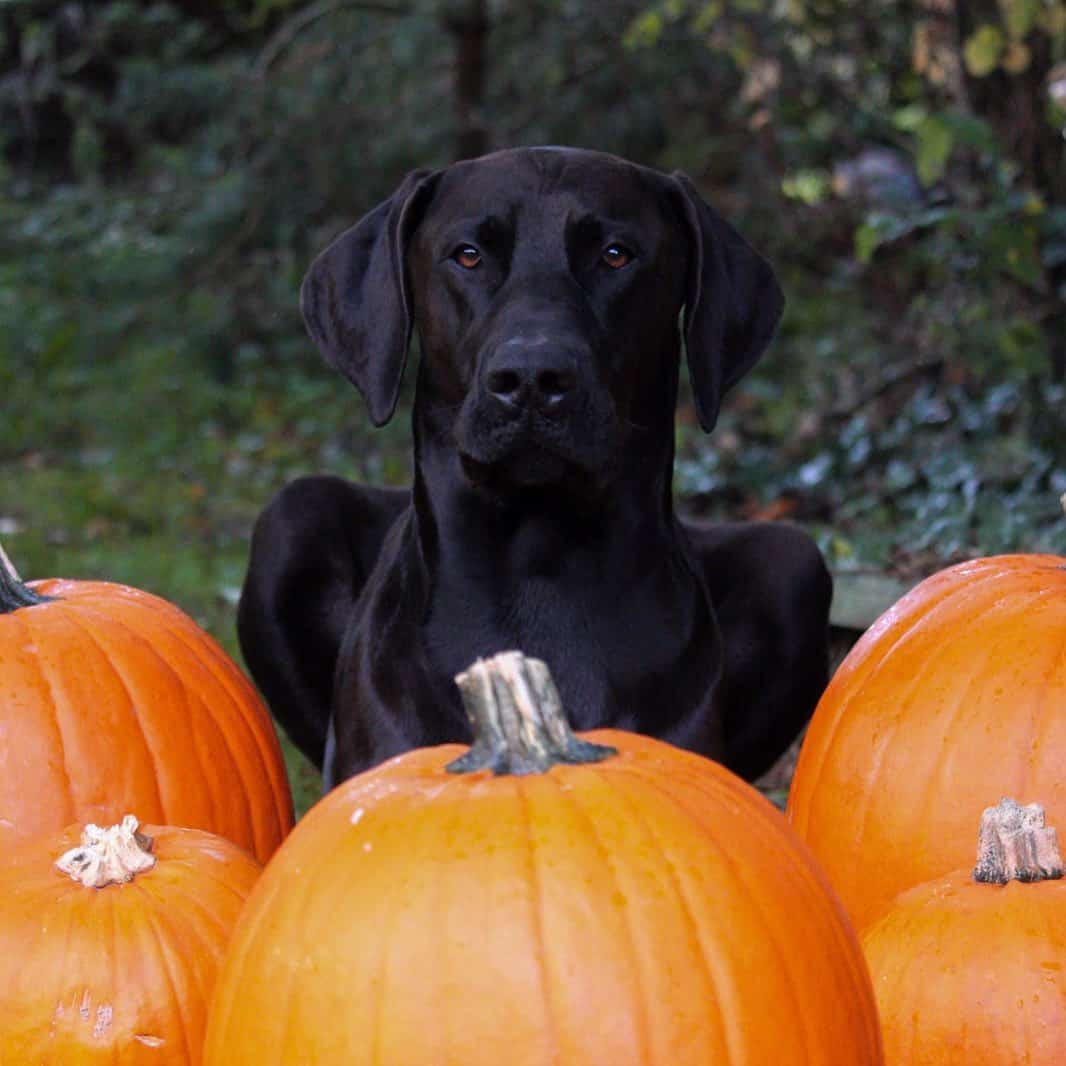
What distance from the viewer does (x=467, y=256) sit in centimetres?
340

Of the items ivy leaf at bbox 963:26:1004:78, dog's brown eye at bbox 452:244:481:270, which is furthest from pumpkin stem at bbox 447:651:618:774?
ivy leaf at bbox 963:26:1004:78

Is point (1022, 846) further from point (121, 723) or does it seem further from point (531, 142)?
point (531, 142)

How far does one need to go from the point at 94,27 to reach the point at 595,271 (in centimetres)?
854

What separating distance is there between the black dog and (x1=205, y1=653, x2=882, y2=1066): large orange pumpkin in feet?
3.84

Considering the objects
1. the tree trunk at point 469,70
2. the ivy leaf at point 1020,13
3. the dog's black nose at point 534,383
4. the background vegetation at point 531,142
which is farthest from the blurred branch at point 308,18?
the dog's black nose at point 534,383

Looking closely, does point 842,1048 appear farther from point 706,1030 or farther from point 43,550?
point 43,550

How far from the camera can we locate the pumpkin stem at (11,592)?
319cm

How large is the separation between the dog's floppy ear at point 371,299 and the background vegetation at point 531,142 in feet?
6.62

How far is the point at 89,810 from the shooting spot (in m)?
2.94

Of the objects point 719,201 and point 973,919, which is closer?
point 973,919

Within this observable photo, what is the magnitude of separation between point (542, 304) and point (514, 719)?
1350 millimetres

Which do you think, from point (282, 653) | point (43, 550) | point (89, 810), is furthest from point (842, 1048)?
point (43, 550)

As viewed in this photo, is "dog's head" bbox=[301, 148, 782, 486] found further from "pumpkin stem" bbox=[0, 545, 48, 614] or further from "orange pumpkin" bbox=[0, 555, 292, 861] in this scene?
"pumpkin stem" bbox=[0, 545, 48, 614]

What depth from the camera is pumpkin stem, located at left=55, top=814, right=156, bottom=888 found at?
2.38 meters
